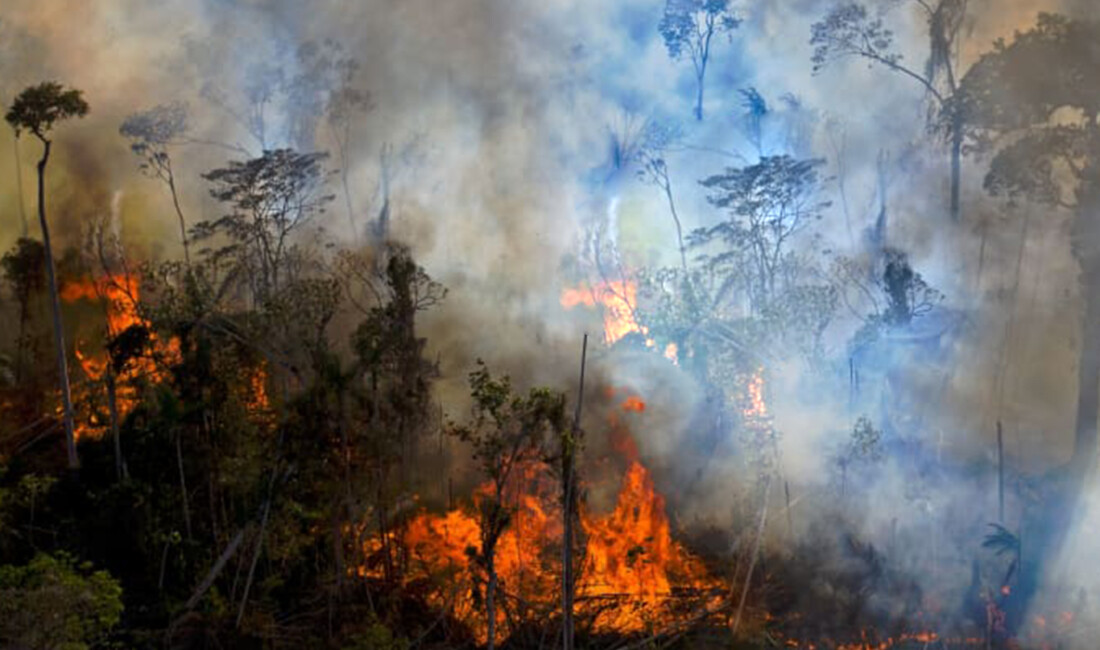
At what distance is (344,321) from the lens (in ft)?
108

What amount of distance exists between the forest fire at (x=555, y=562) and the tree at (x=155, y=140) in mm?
17695

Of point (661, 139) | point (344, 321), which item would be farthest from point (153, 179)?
point (661, 139)

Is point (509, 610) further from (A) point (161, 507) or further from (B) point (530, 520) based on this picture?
(A) point (161, 507)

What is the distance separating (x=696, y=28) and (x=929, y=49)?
9.13m

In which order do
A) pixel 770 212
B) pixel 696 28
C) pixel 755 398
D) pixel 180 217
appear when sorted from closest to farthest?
pixel 755 398 → pixel 770 212 → pixel 180 217 → pixel 696 28

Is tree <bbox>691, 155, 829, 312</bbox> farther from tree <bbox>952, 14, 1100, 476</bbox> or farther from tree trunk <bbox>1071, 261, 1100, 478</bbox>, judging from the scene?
tree trunk <bbox>1071, 261, 1100, 478</bbox>

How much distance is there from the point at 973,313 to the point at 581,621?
17624mm

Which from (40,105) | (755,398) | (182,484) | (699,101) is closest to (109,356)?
(40,105)

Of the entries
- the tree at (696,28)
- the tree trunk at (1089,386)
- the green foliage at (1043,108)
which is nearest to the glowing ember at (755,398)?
the tree trunk at (1089,386)

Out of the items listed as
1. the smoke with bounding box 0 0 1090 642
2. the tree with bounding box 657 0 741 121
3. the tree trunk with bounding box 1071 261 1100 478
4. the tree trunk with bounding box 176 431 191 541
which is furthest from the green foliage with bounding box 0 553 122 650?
the tree with bounding box 657 0 741 121

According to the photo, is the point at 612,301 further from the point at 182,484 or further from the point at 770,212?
the point at 182,484

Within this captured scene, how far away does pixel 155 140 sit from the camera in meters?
34.8

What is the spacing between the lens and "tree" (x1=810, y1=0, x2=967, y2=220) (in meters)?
31.4

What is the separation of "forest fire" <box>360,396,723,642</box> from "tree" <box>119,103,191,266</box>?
697 inches
